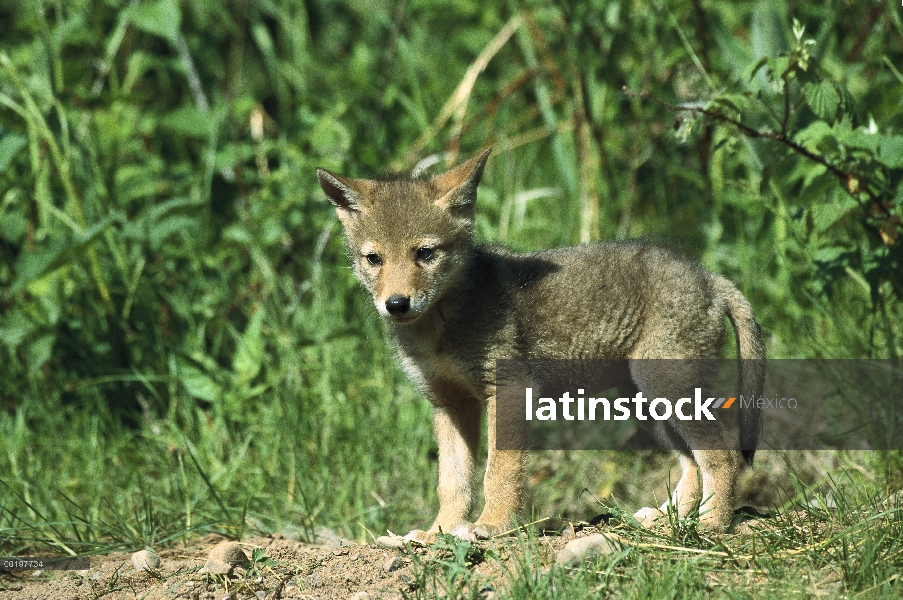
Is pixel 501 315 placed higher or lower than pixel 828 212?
lower

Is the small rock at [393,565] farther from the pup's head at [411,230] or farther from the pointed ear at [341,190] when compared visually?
the pointed ear at [341,190]

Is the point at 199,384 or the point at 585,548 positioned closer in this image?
the point at 585,548

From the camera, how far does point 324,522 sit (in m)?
4.98

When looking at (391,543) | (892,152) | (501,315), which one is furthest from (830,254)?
(391,543)

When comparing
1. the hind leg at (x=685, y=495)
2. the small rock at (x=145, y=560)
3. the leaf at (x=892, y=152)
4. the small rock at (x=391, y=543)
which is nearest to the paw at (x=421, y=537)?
the small rock at (x=391, y=543)

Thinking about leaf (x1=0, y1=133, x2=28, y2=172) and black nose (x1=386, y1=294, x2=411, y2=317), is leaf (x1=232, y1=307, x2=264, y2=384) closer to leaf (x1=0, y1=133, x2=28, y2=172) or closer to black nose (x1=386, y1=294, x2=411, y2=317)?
leaf (x1=0, y1=133, x2=28, y2=172)

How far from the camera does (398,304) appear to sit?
12.9 ft

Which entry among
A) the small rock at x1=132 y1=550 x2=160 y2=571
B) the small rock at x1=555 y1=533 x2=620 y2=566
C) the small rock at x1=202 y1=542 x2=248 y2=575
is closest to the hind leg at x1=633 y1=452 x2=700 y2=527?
the small rock at x1=555 y1=533 x2=620 y2=566

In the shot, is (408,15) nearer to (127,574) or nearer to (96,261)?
(96,261)

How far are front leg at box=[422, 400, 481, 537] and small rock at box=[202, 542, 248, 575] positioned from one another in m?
0.86

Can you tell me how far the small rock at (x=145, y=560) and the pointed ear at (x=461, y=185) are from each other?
77.1 inches

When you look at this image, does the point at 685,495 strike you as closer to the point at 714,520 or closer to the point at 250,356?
the point at 714,520

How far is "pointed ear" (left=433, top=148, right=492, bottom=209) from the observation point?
14.0ft

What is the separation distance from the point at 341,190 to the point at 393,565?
5.76 ft
